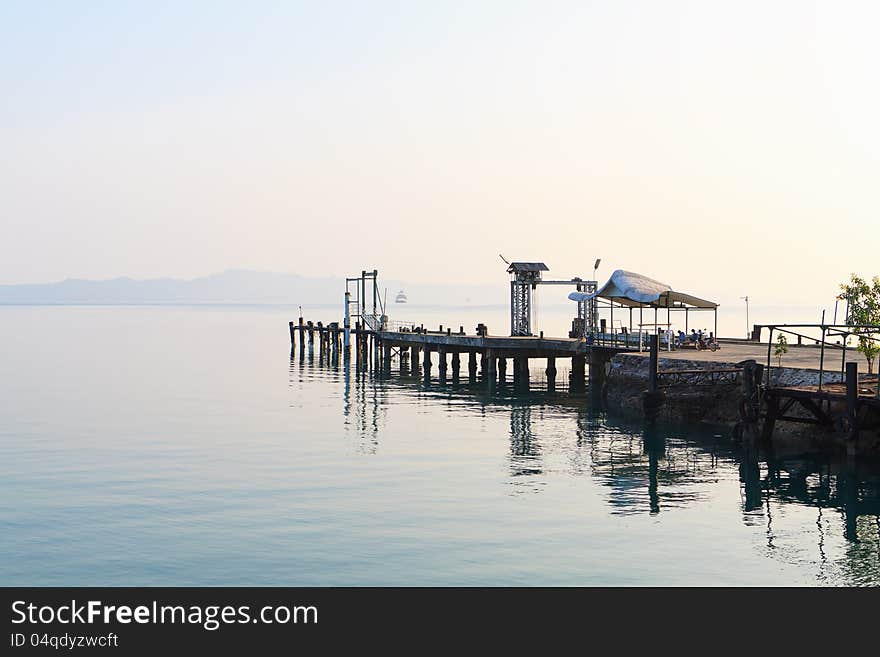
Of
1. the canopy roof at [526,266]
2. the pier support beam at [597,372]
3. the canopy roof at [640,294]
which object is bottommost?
the pier support beam at [597,372]

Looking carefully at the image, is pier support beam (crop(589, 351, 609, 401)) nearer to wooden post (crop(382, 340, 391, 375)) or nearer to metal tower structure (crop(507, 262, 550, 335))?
metal tower structure (crop(507, 262, 550, 335))

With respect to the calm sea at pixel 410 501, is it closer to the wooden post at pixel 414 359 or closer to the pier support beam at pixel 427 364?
the pier support beam at pixel 427 364

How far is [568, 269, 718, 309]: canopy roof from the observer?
154 ft

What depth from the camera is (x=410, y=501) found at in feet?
82.3

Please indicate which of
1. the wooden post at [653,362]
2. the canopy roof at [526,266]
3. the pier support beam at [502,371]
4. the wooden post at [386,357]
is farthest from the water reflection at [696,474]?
the wooden post at [386,357]

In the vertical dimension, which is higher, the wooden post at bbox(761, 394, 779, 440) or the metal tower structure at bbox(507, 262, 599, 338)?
the metal tower structure at bbox(507, 262, 599, 338)

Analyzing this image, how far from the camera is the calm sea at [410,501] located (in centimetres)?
1898

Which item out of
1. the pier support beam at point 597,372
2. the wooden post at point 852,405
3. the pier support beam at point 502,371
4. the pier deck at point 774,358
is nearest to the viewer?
the wooden post at point 852,405

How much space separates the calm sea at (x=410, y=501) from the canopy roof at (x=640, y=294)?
5.58 m

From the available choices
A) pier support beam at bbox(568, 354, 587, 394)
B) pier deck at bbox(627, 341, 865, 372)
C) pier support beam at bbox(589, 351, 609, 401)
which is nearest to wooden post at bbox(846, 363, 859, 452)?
pier deck at bbox(627, 341, 865, 372)

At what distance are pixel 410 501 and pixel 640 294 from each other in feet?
80.2

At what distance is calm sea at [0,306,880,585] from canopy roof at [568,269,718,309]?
5.58 m

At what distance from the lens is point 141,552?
20000 mm
